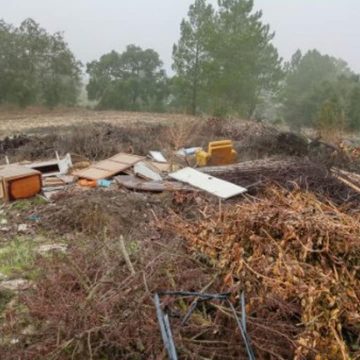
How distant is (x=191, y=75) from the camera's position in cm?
2570

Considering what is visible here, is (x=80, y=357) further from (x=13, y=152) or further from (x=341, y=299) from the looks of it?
(x=13, y=152)

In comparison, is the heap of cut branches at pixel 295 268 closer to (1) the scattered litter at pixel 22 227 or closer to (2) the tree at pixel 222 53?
(1) the scattered litter at pixel 22 227

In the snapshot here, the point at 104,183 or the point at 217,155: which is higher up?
the point at 217,155

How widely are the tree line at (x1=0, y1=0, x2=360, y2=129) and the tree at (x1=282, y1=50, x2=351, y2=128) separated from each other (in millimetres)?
98

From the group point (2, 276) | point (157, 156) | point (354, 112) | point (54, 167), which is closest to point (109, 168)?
point (54, 167)

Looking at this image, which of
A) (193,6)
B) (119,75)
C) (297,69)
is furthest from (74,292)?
(297,69)

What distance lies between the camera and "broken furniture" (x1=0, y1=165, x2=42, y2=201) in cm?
622

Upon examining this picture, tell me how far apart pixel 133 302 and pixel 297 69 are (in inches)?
1530

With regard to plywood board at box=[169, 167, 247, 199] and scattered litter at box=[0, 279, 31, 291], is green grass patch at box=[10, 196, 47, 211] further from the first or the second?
scattered litter at box=[0, 279, 31, 291]

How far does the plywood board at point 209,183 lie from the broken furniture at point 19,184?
2.13m

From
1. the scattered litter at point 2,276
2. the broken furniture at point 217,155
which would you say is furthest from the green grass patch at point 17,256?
the broken furniture at point 217,155

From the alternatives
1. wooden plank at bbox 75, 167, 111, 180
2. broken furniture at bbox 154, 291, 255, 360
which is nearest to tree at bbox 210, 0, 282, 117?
wooden plank at bbox 75, 167, 111, 180

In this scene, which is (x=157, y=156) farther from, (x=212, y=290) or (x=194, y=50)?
(x=194, y=50)

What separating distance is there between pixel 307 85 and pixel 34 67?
72.8ft
